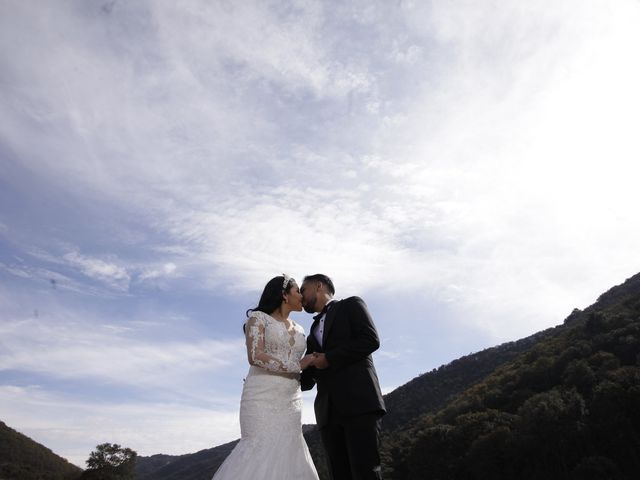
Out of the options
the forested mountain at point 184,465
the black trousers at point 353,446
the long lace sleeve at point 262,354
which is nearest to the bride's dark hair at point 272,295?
the long lace sleeve at point 262,354

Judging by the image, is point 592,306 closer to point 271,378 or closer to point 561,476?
point 561,476

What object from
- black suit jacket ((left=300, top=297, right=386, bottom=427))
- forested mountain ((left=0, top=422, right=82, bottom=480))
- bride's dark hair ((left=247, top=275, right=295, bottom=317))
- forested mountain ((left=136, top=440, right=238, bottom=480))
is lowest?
black suit jacket ((left=300, top=297, right=386, bottom=427))

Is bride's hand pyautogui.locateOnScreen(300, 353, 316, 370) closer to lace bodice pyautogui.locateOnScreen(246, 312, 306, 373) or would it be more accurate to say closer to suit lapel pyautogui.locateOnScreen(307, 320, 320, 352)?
lace bodice pyautogui.locateOnScreen(246, 312, 306, 373)

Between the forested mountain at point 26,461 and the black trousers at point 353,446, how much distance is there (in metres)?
59.5

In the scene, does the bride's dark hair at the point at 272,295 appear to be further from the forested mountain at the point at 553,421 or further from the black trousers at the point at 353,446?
the forested mountain at the point at 553,421

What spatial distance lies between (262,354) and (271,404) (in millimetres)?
499

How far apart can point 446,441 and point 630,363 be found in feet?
54.1

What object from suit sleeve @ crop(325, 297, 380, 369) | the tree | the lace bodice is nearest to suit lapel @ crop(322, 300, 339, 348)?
suit sleeve @ crop(325, 297, 380, 369)

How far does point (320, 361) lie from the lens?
4.90 metres

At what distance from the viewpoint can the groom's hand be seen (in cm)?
486

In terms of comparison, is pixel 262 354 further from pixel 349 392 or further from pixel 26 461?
pixel 26 461

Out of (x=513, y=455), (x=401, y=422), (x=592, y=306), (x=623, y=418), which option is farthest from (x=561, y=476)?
(x=592, y=306)

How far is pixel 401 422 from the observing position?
69.3m

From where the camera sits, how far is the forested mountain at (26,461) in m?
56.1
